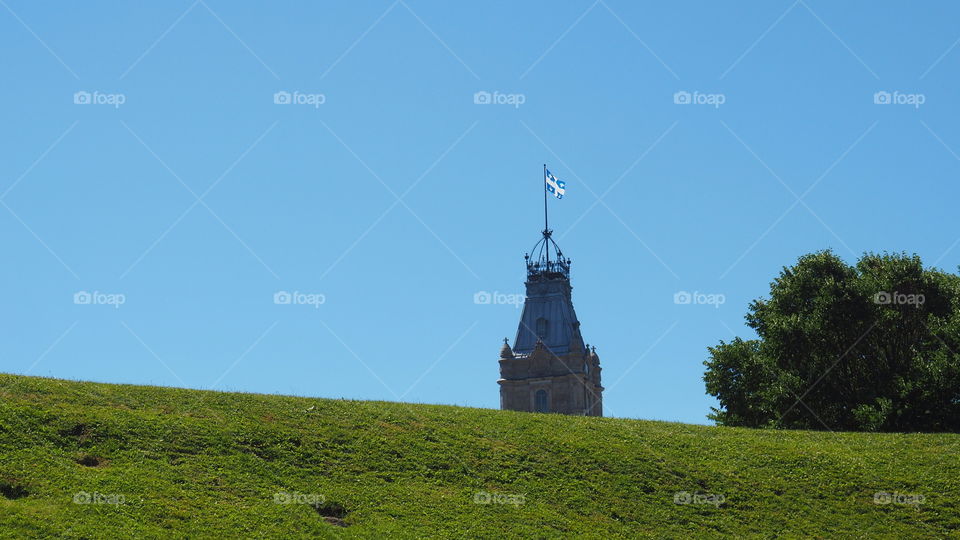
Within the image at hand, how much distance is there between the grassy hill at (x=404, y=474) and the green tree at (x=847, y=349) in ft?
32.2

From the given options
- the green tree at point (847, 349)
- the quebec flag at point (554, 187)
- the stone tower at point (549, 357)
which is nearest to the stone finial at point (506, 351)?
the stone tower at point (549, 357)

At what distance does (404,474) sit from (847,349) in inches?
1176

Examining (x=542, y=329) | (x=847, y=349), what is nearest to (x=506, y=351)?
(x=542, y=329)

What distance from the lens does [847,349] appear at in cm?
5484

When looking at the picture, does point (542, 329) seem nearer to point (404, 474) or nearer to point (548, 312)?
point (548, 312)

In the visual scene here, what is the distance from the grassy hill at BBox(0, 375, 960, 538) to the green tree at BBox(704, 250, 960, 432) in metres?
9.82

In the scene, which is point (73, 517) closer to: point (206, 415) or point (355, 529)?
point (355, 529)

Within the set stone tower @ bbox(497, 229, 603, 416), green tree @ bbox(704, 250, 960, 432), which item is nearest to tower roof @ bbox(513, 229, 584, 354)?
stone tower @ bbox(497, 229, 603, 416)

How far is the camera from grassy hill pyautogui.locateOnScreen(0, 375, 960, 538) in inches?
1138

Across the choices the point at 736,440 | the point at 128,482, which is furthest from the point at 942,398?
the point at 128,482

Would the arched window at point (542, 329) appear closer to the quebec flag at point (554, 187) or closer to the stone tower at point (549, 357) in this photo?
the stone tower at point (549, 357)

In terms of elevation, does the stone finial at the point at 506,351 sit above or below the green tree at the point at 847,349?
above

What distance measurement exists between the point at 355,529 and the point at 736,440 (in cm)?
1901

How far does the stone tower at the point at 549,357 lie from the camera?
116 metres
